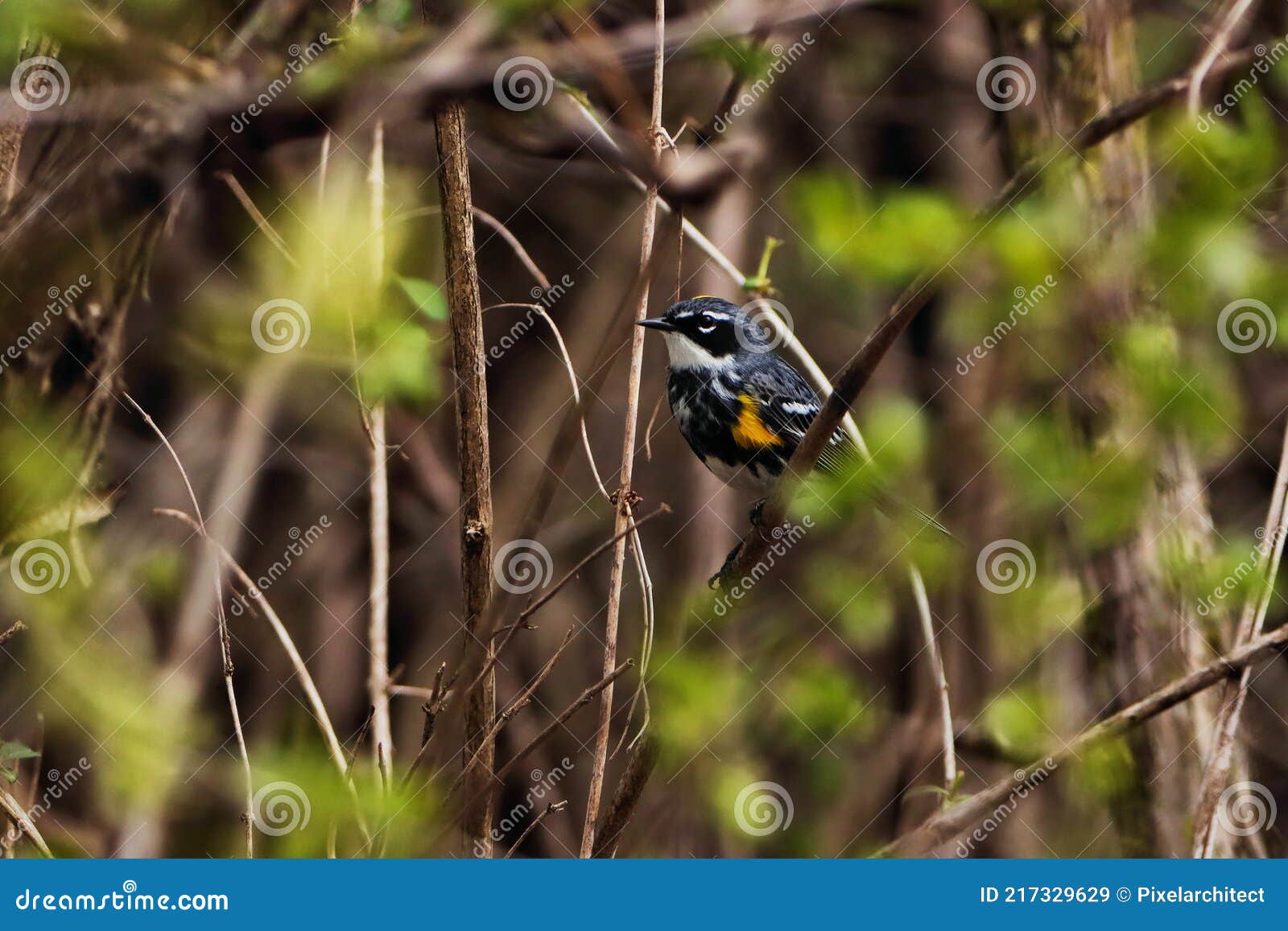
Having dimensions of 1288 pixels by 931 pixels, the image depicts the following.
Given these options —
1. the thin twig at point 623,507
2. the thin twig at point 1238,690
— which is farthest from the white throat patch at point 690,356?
the thin twig at point 1238,690

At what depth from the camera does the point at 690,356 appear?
3812 mm

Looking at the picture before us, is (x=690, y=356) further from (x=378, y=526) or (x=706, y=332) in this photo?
(x=378, y=526)

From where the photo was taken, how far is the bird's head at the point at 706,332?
12.1 ft

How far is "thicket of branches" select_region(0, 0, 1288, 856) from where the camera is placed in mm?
2396

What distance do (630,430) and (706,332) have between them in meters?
1.75

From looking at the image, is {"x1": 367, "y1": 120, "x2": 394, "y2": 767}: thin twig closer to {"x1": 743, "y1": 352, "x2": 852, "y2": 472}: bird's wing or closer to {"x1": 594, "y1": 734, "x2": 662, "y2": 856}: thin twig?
{"x1": 594, "y1": 734, "x2": 662, "y2": 856}: thin twig

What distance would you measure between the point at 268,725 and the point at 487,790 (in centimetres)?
271

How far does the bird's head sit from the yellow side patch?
0.18m

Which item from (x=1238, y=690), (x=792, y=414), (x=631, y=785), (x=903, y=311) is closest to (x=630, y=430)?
(x=903, y=311)

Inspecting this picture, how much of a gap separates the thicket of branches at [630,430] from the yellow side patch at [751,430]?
279 mm

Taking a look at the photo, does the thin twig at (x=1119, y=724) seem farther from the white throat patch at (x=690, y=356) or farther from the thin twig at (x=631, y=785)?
the white throat patch at (x=690, y=356)

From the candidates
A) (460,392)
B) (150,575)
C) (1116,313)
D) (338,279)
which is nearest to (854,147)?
(1116,313)

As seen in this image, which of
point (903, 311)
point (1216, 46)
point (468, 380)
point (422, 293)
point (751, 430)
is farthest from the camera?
point (751, 430)

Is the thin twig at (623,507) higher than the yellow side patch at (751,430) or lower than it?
lower
